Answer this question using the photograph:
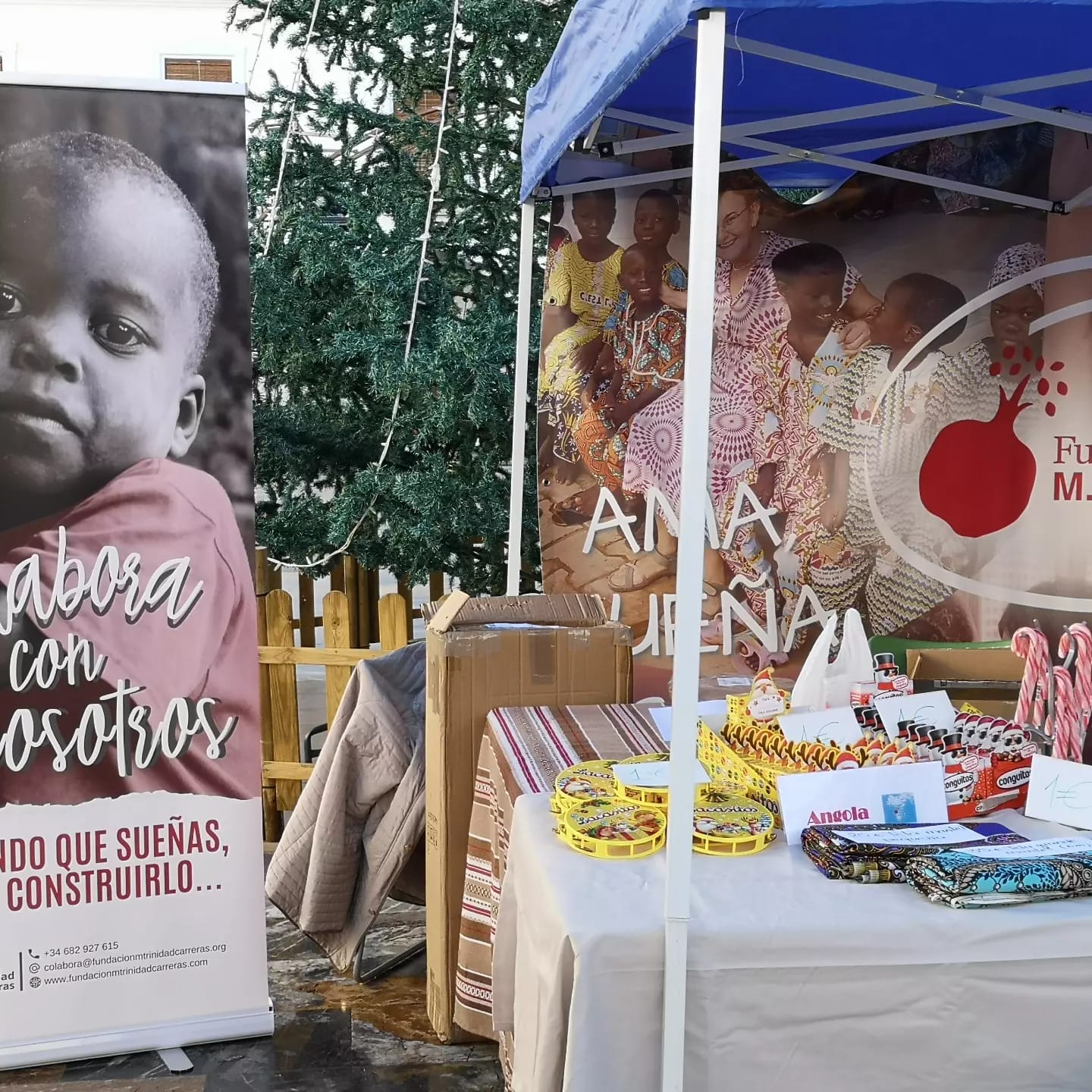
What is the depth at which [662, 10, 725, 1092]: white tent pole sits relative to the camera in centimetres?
160

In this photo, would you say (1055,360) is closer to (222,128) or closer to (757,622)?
(757,622)

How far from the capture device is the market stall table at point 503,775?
2.38 metres

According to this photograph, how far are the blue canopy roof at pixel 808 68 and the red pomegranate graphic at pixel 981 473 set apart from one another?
888 mm

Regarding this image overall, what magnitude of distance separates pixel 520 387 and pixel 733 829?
2.01 metres

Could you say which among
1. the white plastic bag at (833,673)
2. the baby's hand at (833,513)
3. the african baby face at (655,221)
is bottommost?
the white plastic bag at (833,673)

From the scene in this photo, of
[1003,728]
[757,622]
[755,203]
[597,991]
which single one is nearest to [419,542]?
[757,622]

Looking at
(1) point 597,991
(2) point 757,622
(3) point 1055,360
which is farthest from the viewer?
(2) point 757,622

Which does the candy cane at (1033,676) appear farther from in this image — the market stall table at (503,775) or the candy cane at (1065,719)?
the market stall table at (503,775)

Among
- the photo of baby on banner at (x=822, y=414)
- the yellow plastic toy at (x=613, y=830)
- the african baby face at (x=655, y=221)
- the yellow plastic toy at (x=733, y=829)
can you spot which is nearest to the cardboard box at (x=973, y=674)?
the photo of baby on banner at (x=822, y=414)

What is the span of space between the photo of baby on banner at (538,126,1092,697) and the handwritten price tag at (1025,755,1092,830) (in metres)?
1.64

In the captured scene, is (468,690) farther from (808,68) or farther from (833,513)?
(808,68)

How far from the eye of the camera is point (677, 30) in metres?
1.67

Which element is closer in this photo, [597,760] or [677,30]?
[677,30]

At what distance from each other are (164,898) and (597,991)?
1524 mm
